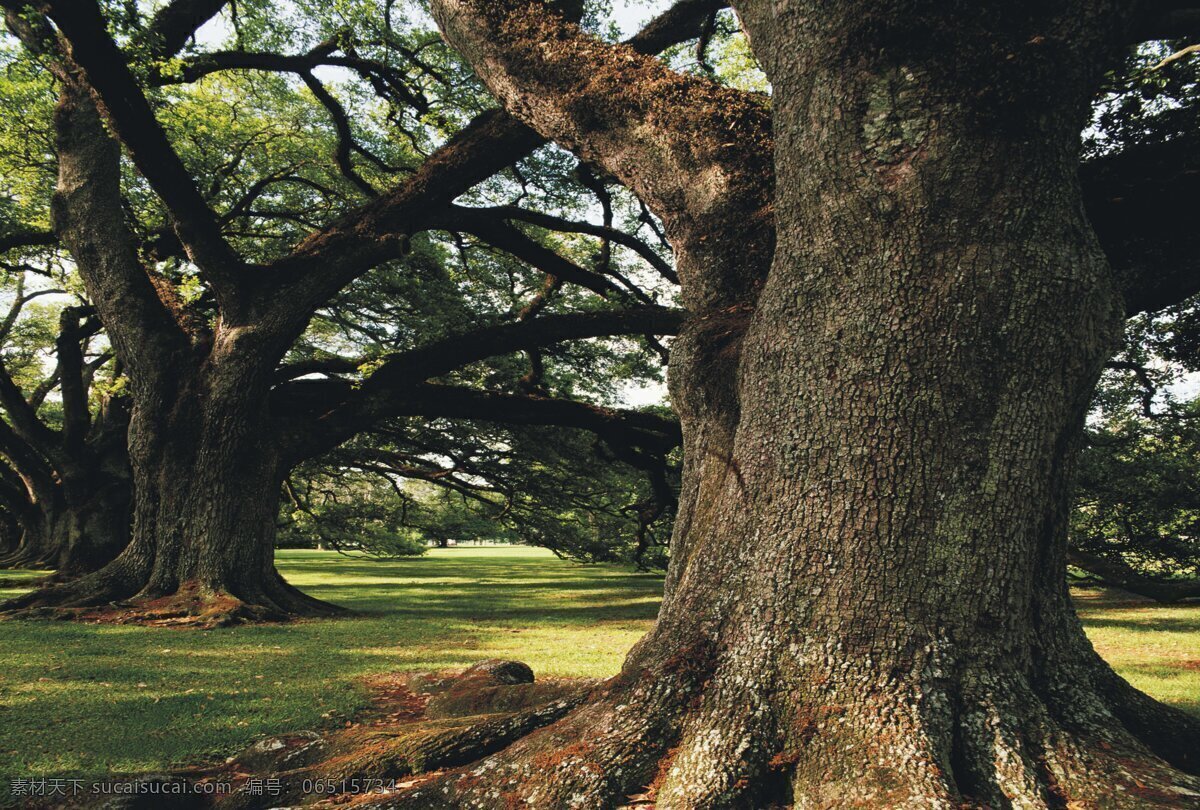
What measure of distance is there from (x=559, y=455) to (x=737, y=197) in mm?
11234

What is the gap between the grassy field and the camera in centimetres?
412

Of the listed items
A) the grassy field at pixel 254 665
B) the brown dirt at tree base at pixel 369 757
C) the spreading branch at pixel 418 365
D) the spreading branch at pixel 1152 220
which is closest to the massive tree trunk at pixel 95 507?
the grassy field at pixel 254 665

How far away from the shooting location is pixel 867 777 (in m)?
2.49

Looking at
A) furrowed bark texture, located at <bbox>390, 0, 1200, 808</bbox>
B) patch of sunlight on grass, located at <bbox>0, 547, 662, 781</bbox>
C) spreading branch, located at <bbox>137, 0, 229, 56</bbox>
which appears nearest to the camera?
furrowed bark texture, located at <bbox>390, 0, 1200, 808</bbox>

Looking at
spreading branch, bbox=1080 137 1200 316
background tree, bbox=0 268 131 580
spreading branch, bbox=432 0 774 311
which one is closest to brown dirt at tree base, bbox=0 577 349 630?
background tree, bbox=0 268 131 580

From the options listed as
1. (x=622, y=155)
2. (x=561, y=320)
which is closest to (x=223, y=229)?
(x=561, y=320)

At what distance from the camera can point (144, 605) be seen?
8984 mm

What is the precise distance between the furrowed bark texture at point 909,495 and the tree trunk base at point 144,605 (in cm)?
741

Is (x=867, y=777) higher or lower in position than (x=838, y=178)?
lower

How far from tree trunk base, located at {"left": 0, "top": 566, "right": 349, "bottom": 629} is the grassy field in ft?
1.32

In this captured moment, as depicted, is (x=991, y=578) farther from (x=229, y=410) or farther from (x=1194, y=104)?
(x=229, y=410)

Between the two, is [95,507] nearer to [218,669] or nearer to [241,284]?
[241,284]

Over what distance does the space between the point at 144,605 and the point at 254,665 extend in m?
3.67

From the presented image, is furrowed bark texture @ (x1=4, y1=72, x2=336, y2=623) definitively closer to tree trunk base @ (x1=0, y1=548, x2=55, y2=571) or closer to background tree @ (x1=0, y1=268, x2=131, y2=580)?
background tree @ (x1=0, y1=268, x2=131, y2=580)
